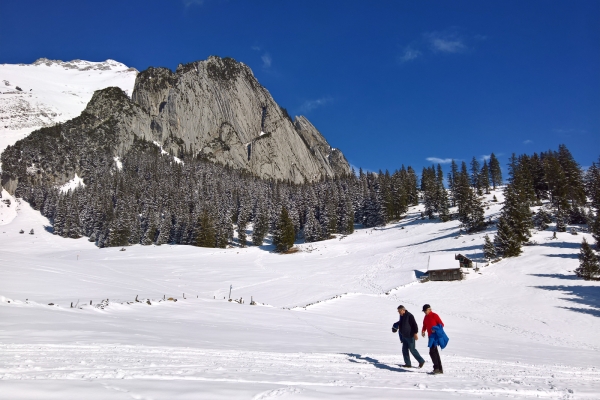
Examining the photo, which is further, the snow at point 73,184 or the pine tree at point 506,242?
the snow at point 73,184

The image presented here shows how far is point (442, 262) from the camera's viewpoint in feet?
152

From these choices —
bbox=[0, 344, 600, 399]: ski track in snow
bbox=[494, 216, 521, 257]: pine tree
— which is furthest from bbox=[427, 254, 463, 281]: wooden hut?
bbox=[0, 344, 600, 399]: ski track in snow

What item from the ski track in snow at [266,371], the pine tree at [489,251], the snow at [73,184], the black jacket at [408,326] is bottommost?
the ski track in snow at [266,371]

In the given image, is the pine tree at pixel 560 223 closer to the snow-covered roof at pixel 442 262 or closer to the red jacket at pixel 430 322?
the snow-covered roof at pixel 442 262

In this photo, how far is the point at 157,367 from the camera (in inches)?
295

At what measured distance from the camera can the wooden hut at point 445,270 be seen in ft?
147

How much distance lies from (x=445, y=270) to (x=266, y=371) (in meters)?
42.6

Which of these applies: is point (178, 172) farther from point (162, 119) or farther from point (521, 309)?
point (521, 309)

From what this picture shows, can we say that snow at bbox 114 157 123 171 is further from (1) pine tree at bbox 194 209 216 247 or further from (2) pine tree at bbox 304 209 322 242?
(2) pine tree at bbox 304 209 322 242

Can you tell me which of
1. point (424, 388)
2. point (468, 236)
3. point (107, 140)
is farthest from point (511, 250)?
point (107, 140)

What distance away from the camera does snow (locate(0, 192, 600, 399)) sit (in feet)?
21.5

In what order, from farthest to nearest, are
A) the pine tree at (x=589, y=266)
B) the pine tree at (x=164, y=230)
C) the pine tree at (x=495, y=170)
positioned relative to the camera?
the pine tree at (x=495, y=170) → the pine tree at (x=164, y=230) → the pine tree at (x=589, y=266)

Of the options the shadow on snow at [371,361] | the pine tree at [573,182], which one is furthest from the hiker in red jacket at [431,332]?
the pine tree at [573,182]

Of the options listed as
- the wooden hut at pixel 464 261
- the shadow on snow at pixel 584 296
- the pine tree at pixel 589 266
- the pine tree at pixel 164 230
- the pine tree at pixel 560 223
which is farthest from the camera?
the pine tree at pixel 164 230
